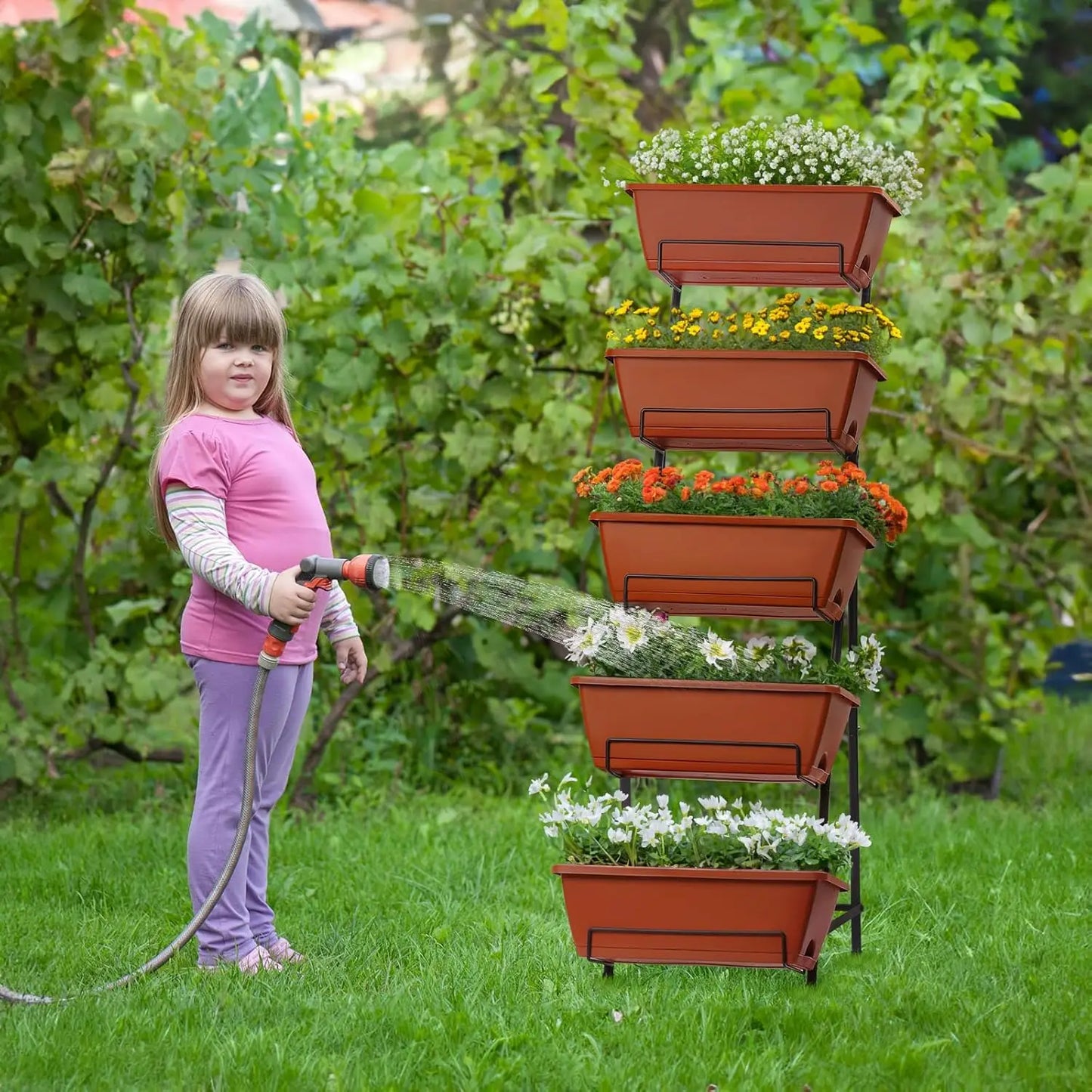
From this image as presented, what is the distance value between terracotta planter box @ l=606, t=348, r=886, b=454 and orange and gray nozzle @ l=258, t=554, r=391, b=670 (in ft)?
2.01

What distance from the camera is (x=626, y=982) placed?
3135mm

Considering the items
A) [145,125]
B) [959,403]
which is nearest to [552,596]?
[959,403]

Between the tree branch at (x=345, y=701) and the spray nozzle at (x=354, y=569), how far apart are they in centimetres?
187

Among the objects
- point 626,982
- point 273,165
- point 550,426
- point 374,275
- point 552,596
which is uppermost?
point 273,165

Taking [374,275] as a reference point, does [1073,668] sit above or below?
below

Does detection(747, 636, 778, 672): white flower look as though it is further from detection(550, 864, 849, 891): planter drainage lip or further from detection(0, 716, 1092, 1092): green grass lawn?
detection(0, 716, 1092, 1092): green grass lawn

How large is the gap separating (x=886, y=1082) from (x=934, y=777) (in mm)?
3120

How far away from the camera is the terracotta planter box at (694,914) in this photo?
9.79ft

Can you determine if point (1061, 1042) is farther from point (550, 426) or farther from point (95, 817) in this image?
point (95, 817)

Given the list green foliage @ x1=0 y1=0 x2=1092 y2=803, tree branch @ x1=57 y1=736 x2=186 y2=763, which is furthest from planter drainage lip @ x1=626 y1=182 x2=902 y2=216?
tree branch @ x1=57 y1=736 x2=186 y2=763

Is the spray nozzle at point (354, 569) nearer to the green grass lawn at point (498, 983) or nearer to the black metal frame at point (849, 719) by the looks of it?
the black metal frame at point (849, 719)

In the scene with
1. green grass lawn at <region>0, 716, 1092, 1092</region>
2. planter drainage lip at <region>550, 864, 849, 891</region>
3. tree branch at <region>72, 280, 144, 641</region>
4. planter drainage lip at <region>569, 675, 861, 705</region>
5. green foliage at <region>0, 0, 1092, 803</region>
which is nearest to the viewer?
green grass lawn at <region>0, 716, 1092, 1092</region>

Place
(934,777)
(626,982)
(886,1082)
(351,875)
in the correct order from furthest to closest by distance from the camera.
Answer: (934,777) < (351,875) < (626,982) < (886,1082)

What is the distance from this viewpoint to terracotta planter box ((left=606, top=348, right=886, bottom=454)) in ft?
10.5
